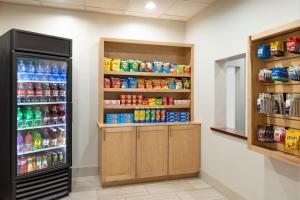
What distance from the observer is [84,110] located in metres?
4.12

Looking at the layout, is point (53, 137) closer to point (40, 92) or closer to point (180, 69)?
point (40, 92)

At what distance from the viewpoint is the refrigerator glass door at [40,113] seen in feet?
10.0

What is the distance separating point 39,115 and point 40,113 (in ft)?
0.11

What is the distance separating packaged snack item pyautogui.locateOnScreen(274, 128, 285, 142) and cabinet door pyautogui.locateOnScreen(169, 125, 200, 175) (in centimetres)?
186

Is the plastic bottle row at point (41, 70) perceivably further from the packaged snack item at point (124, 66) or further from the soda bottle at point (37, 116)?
the packaged snack item at point (124, 66)

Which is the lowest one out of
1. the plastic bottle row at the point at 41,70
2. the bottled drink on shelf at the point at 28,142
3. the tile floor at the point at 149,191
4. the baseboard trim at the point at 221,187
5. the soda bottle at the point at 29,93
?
the tile floor at the point at 149,191

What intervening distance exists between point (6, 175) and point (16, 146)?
0.43 metres

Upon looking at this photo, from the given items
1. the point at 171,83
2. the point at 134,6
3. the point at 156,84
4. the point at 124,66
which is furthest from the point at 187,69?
the point at 134,6

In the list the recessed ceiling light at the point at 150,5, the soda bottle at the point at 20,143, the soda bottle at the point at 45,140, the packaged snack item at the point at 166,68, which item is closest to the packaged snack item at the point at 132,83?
the packaged snack item at the point at 166,68

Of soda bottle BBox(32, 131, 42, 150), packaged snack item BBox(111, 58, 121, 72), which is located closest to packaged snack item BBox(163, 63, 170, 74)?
packaged snack item BBox(111, 58, 121, 72)

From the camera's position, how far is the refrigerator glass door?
3.06 meters

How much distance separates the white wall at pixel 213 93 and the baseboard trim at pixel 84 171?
186cm

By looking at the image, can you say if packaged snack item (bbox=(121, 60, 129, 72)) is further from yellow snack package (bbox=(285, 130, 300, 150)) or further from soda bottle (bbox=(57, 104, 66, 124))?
yellow snack package (bbox=(285, 130, 300, 150))

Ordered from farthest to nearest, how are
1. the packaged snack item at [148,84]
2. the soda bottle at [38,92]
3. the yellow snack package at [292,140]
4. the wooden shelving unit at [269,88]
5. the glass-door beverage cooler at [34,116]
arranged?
the packaged snack item at [148,84] → the soda bottle at [38,92] → the glass-door beverage cooler at [34,116] → the wooden shelving unit at [269,88] → the yellow snack package at [292,140]
